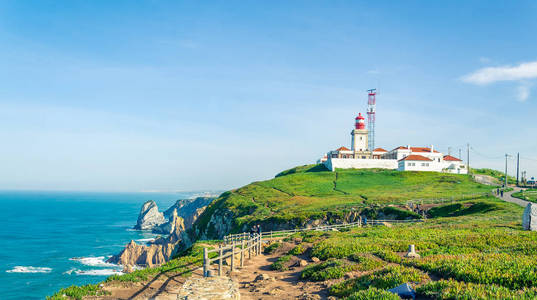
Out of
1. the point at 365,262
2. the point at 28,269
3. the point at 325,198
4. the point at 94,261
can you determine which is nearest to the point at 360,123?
the point at 325,198

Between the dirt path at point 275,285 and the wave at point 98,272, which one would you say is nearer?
the dirt path at point 275,285

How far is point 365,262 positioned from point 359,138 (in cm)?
10987

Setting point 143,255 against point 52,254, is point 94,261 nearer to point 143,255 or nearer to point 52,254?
point 143,255

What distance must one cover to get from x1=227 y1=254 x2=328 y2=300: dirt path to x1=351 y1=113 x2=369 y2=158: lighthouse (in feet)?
348

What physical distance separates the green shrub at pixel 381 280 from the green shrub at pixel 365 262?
6.96 ft

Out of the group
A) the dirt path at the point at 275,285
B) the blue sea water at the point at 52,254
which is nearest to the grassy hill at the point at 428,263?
the dirt path at the point at 275,285

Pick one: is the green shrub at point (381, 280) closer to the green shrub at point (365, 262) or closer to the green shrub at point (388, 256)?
the green shrub at point (365, 262)

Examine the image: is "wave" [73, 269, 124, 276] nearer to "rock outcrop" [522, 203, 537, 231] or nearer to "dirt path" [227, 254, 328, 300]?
"dirt path" [227, 254, 328, 300]

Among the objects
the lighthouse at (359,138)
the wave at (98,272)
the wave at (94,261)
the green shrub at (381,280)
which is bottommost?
the wave at (94,261)

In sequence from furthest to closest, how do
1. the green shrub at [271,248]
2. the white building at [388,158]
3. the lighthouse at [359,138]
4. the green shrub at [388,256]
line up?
the lighthouse at [359,138], the white building at [388,158], the green shrub at [271,248], the green shrub at [388,256]

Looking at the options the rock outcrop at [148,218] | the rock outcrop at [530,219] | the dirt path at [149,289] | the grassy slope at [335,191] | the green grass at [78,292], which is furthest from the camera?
the rock outcrop at [148,218]

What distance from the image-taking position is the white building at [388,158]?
10612 cm

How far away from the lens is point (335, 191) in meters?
86.9

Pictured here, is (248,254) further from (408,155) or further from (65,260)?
(408,155)
